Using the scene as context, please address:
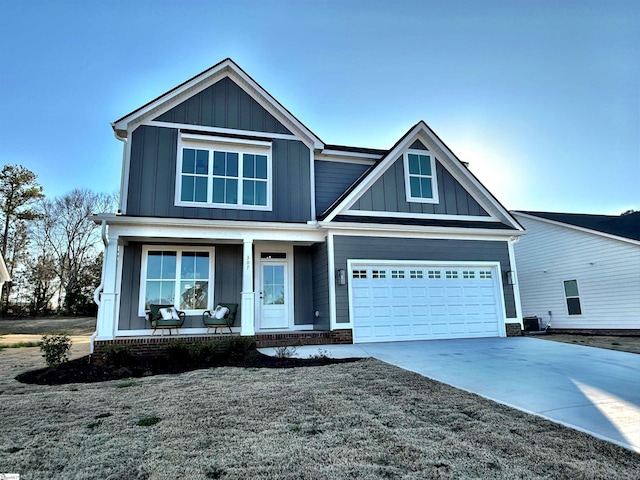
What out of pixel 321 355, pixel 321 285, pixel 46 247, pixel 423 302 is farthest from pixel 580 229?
pixel 46 247

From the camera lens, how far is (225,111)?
1148cm

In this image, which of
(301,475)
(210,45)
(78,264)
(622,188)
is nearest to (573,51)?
(622,188)

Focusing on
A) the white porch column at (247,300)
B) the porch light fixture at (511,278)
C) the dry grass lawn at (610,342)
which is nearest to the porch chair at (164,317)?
the white porch column at (247,300)

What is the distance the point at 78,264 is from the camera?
Result: 1136 inches

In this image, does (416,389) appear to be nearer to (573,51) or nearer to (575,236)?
(573,51)

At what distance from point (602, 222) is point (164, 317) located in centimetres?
1706

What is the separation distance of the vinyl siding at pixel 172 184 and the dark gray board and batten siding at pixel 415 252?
1784 millimetres

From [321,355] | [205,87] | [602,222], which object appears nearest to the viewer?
[321,355]

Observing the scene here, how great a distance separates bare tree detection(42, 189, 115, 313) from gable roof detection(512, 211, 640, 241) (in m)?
29.0

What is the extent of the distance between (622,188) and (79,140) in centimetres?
2413

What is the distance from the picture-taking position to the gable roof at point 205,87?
10523 mm

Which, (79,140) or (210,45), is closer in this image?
(210,45)

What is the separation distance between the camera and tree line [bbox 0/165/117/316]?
26.4 metres

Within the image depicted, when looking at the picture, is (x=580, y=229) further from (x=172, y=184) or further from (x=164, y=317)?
(x=164, y=317)
